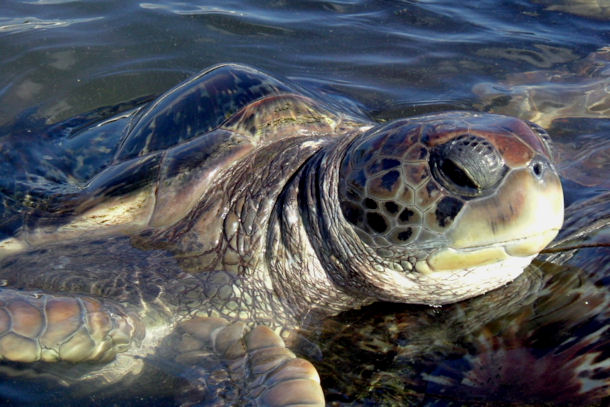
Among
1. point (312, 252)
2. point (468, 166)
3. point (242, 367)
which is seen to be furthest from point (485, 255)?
point (242, 367)

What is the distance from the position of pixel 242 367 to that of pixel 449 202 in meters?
0.99

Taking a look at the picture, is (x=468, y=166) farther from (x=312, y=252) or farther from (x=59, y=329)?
(x=59, y=329)

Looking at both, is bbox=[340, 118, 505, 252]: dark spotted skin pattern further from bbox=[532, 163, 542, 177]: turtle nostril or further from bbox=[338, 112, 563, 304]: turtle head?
bbox=[532, 163, 542, 177]: turtle nostril

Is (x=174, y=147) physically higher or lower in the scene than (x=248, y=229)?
higher

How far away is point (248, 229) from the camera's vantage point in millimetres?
2811

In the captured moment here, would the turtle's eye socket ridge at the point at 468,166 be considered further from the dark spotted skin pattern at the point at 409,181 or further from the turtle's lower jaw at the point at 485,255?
the turtle's lower jaw at the point at 485,255

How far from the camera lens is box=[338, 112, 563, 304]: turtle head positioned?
2141 millimetres

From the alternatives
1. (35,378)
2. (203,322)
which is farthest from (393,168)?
(35,378)

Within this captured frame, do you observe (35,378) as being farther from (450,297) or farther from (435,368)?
→ (450,297)

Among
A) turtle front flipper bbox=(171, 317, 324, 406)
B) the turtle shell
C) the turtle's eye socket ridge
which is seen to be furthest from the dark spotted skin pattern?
the turtle shell

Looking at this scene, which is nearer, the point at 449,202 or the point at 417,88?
the point at 449,202

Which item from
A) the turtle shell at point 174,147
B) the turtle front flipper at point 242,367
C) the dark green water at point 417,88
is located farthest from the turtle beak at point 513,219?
the turtle shell at point 174,147

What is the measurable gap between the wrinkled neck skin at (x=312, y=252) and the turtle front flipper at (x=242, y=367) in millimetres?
286

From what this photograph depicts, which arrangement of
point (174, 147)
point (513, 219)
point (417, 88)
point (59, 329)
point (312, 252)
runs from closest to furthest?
point (513, 219), point (59, 329), point (312, 252), point (174, 147), point (417, 88)
